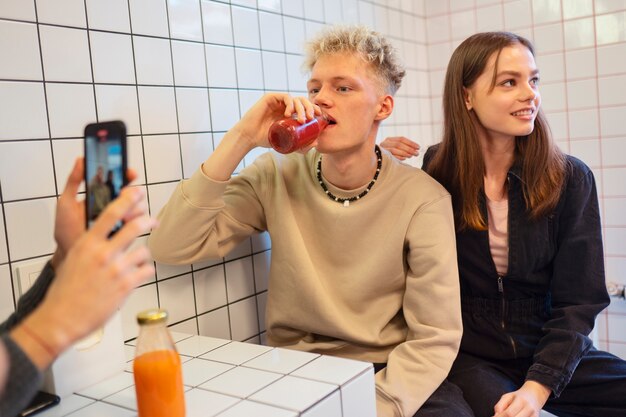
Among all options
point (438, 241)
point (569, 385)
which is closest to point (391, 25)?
point (438, 241)

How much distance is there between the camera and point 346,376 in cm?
104

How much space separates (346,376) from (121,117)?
77 centimetres

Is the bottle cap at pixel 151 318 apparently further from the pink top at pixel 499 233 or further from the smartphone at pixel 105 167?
the pink top at pixel 499 233

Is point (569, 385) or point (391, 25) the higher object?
point (391, 25)

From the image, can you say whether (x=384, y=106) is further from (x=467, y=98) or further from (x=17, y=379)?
(x=17, y=379)

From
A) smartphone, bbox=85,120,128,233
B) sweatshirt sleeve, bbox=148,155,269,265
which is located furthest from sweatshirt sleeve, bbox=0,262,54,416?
sweatshirt sleeve, bbox=148,155,269,265

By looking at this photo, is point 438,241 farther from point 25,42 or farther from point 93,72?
point 25,42

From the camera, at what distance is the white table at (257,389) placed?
95cm

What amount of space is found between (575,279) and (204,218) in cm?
98

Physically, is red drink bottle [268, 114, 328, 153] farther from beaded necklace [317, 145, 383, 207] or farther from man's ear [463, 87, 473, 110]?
man's ear [463, 87, 473, 110]

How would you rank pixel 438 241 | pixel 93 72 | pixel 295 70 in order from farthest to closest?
pixel 295 70 < pixel 438 241 < pixel 93 72

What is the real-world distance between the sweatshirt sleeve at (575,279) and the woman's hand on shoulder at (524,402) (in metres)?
0.05

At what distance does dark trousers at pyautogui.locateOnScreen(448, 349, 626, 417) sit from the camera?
146 centimetres

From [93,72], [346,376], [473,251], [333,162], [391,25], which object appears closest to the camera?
[346,376]
